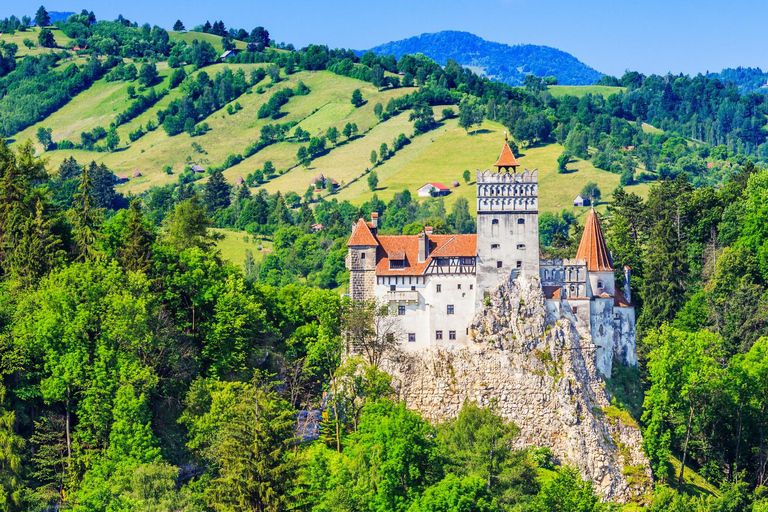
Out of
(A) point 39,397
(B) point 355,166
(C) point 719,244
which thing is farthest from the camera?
(B) point 355,166

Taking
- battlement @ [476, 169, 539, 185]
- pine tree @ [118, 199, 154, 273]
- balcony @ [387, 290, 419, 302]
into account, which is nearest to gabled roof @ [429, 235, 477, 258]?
balcony @ [387, 290, 419, 302]

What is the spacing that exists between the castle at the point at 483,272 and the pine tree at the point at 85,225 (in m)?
19.2

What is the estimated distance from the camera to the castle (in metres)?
77.2

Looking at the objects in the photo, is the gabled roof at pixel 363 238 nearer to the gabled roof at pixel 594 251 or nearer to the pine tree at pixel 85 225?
the gabled roof at pixel 594 251

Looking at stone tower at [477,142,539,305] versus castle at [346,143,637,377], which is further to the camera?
castle at [346,143,637,377]

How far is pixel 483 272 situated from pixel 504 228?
3.63 metres

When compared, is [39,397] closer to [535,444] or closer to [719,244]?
[535,444]

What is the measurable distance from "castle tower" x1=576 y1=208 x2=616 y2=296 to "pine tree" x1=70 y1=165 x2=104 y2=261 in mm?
36453

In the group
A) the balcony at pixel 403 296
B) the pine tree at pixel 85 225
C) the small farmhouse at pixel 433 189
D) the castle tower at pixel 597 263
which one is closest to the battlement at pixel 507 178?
the castle tower at pixel 597 263

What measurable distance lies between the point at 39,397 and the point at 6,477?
24.6 feet

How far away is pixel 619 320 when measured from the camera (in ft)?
263

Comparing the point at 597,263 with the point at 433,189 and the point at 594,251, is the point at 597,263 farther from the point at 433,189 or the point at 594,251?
the point at 433,189

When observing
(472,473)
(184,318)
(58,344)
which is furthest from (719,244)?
(58,344)

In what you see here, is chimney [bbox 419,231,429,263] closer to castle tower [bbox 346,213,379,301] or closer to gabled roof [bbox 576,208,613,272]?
castle tower [bbox 346,213,379,301]
